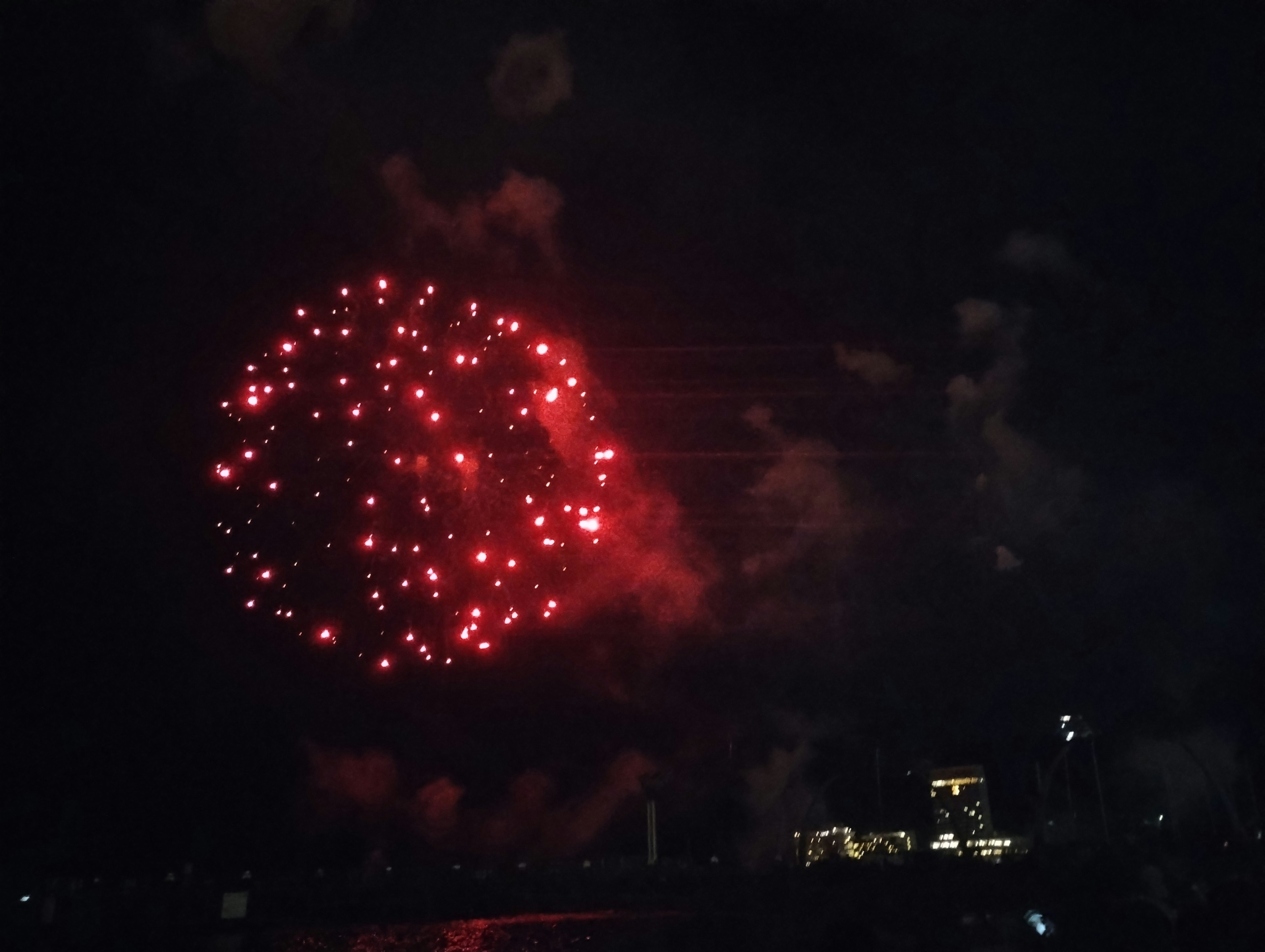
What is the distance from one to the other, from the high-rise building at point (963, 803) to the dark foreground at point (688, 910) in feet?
98.8

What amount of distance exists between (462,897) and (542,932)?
9718mm

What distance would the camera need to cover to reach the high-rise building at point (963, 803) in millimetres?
61625

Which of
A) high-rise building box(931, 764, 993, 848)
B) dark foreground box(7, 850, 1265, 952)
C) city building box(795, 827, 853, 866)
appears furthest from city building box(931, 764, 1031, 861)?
dark foreground box(7, 850, 1265, 952)

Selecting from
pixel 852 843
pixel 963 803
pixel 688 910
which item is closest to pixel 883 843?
pixel 852 843

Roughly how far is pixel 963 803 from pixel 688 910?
1859 inches

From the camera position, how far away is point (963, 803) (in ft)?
206

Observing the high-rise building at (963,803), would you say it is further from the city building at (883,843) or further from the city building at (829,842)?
the city building at (829,842)

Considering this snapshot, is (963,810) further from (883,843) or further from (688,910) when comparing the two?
(688,910)

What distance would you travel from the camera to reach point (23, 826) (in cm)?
2355

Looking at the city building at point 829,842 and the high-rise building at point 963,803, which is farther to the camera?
the high-rise building at point 963,803

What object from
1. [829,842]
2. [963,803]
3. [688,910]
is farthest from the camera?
[963,803]

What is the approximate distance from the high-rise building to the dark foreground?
98.8 ft

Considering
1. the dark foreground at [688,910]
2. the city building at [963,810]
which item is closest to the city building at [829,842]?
the city building at [963,810]

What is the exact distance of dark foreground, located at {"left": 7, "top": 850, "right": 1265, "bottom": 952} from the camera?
11.2 m
